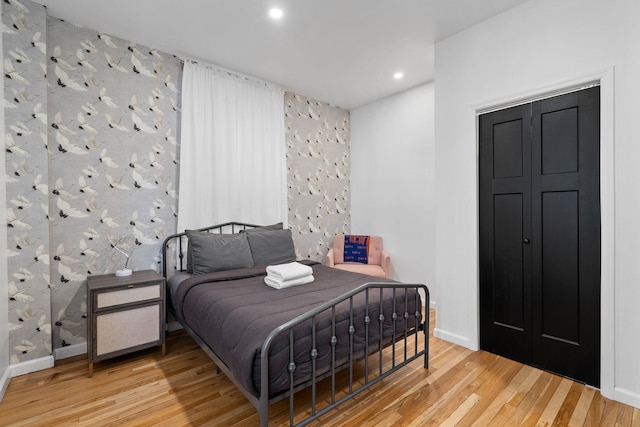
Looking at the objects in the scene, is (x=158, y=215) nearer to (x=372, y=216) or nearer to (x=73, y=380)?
(x=73, y=380)

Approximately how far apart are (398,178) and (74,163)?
3.62m

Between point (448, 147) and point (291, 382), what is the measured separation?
2433mm

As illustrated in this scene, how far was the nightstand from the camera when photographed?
2.41m

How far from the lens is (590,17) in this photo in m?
2.19

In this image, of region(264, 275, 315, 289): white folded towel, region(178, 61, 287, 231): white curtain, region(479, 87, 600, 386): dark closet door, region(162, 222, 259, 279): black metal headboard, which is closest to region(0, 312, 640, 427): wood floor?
region(479, 87, 600, 386): dark closet door

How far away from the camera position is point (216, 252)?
120 inches

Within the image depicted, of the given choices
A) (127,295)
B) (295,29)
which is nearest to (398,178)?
(295,29)

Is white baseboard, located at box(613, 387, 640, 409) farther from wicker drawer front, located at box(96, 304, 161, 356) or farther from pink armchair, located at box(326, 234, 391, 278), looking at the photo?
wicker drawer front, located at box(96, 304, 161, 356)

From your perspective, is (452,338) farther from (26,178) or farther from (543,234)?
(26,178)

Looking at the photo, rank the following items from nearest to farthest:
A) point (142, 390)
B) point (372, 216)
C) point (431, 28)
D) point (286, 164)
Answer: point (142, 390) → point (431, 28) → point (286, 164) → point (372, 216)

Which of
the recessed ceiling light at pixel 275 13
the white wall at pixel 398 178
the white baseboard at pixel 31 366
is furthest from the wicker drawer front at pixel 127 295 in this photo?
the white wall at pixel 398 178

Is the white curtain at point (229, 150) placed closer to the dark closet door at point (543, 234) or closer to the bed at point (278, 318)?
the bed at point (278, 318)

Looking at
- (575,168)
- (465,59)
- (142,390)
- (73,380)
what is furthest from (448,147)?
(73,380)

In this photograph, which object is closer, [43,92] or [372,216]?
[43,92]
